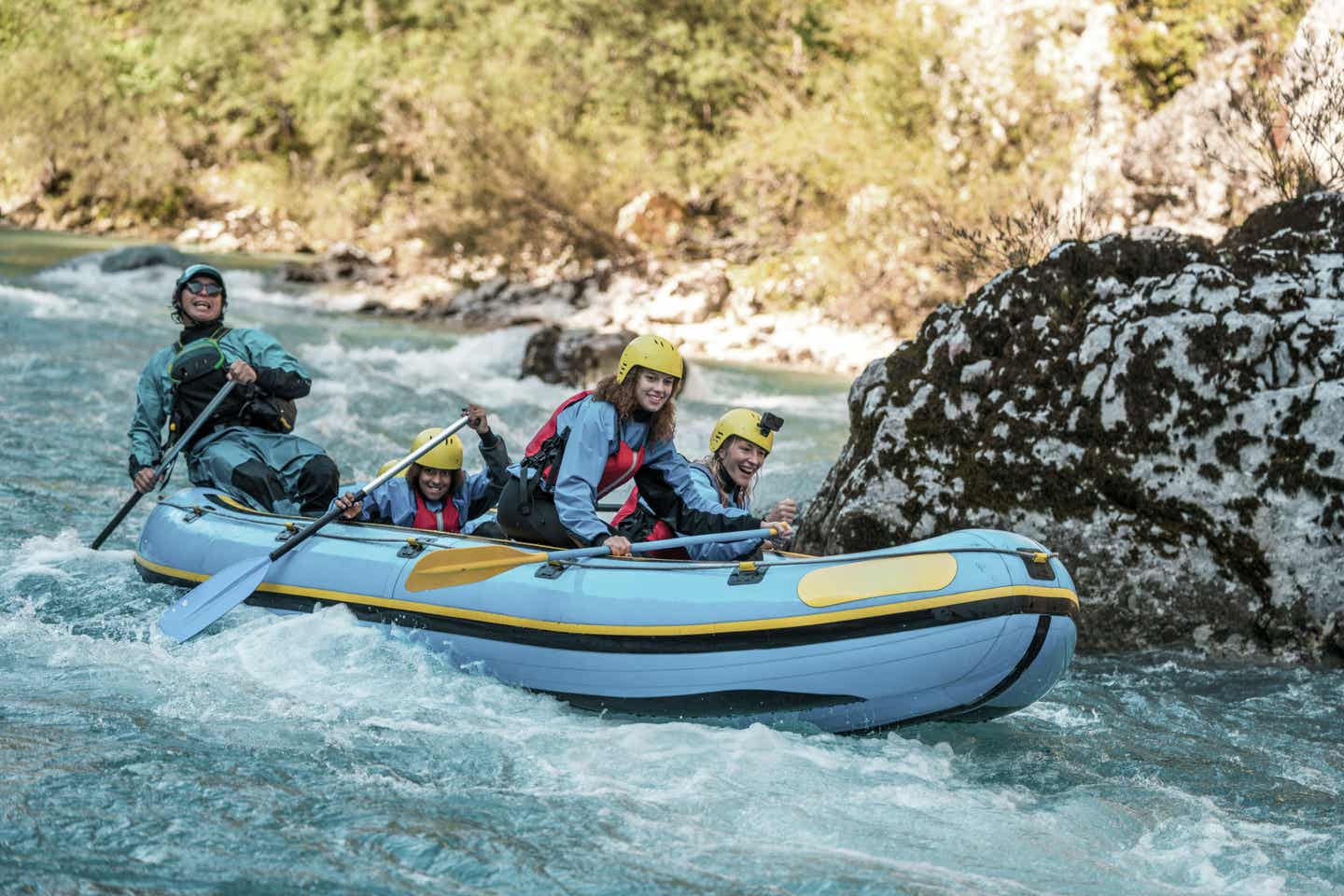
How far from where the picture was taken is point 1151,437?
5.82 metres

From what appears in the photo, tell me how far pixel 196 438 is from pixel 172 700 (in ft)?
6.81

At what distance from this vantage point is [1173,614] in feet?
18.5

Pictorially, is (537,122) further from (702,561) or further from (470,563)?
(702,561)

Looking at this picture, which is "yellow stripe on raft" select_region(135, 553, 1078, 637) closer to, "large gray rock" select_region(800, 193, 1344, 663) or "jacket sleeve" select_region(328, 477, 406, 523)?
"jacket sleeve" select_region(328, 477, 406, 523)

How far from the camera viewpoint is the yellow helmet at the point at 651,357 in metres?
4.75

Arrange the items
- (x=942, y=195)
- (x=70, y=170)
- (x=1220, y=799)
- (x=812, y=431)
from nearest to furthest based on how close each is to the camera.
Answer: (x=1220, y=799) → (x=812, y=431) → (x=942, y=195) → (x=70, y=170)

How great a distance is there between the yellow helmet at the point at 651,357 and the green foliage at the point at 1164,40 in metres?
12.4

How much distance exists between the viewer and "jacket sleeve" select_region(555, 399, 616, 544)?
15.8ft

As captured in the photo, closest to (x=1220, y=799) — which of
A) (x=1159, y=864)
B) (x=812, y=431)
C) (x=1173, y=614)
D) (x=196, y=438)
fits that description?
(x=1159, y=864)

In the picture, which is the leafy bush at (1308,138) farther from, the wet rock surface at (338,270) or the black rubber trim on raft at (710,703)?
the wet rock surface at (338,270)

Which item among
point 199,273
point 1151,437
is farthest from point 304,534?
point 1151,437

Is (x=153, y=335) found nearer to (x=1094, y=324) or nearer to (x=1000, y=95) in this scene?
(x=1000, y=95)

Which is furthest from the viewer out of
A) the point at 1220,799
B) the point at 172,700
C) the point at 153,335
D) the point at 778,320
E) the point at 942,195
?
the point at 778,320

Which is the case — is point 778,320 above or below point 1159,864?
above
